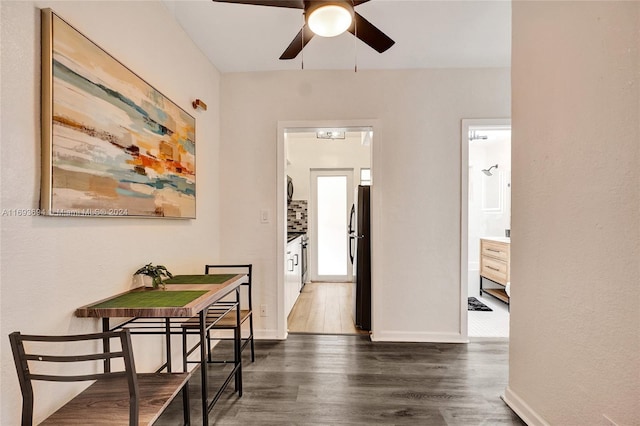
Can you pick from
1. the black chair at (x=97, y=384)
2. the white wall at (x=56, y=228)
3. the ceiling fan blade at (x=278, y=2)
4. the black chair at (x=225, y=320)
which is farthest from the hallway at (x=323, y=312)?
the ceiling fan blade at (x=278, y=2)

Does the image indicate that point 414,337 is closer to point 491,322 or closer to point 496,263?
point 491,322

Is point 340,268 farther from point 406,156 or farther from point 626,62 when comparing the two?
point 626,62

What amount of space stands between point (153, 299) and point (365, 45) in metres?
2.39

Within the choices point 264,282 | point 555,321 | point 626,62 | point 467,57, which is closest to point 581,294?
point 555,321

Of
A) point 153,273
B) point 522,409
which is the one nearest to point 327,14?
point 153,273

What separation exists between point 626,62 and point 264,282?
9.19 feet

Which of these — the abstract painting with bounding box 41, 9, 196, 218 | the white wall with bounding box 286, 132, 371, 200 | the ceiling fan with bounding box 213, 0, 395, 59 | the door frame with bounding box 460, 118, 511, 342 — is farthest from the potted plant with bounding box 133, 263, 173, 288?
the white wall with bounding box 286, 132, 371, 200

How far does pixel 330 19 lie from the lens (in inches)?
55.4

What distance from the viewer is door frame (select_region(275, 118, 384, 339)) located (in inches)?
111

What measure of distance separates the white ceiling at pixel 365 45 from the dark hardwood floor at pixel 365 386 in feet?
8.60

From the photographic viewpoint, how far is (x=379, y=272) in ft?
9.22

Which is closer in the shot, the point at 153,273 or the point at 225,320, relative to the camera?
the point at 153,273

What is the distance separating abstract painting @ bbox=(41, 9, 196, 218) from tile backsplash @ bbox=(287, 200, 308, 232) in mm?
3402

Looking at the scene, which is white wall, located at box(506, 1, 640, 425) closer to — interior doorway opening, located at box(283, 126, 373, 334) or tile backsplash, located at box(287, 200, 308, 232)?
interior doorway opening, located at box(283, 126, 373, 334)
